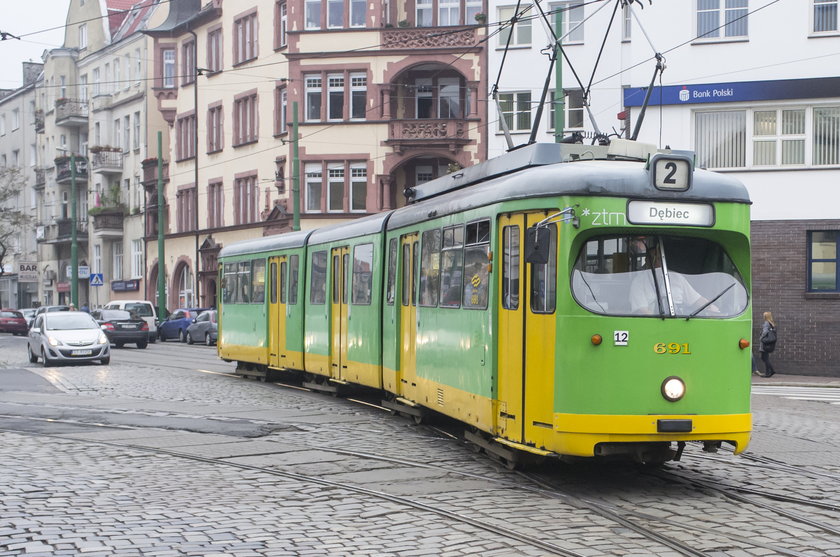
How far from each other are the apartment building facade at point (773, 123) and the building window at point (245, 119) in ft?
78.9

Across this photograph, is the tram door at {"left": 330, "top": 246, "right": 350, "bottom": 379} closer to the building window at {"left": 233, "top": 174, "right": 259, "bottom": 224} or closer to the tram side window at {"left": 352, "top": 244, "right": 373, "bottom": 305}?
the tram side window at {"left": 352, "top": 244, "right": 373, "bottom": 305}

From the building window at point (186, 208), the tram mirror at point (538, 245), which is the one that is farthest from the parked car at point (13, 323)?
the tram mirror at point (538, 245)

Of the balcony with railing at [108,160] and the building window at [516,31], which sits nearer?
the building window at [516,31]

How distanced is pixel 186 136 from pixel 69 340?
2933cm

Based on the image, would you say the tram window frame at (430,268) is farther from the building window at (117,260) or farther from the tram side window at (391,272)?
the building window at (117,260)

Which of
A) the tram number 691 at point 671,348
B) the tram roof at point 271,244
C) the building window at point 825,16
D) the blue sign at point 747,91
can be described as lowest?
the tram number 691 at point 671,348

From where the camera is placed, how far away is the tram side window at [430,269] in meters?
13.4

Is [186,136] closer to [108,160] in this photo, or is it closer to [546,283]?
[108,160]

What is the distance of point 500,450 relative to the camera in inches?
450

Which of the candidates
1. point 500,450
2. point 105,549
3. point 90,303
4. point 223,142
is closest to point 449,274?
point 500,450

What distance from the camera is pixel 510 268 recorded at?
10836 mm

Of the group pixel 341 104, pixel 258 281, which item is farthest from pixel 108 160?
pixel 258 281

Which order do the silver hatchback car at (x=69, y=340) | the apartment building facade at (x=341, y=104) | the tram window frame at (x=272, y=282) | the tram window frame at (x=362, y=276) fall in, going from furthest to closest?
the apartment building facade at (x=341, y=104)
the silver hatchback car at (x=69, y=340)
the tram window frame at (x=272, y=282)
the tram window frame at (x=362, y=276)

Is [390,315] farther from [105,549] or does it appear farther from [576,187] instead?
[105,549]
